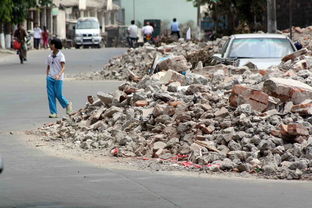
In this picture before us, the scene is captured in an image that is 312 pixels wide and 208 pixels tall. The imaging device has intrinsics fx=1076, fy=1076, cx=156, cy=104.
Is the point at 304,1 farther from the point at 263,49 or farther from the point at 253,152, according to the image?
the point at 253,152

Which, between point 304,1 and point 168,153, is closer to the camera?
point 168,153

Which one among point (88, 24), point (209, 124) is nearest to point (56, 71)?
point (209, 124)

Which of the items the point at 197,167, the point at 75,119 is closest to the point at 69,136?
the point at 75,119

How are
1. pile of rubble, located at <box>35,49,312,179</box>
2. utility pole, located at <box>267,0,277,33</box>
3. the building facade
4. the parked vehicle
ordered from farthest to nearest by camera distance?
the building facade < the parked vehicle < utility pole, located at <box>267,0,277,33</box> < pile of rubble, located at <box>35,49,312,179</box>

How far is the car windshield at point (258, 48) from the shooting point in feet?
77.9

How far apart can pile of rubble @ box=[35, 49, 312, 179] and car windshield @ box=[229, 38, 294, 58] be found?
539 centimetres

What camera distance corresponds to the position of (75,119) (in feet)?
58.2

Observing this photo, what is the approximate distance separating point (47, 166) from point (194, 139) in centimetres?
210

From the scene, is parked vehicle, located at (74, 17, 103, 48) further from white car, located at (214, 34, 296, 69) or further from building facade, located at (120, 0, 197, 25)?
white car, located at (214, 34, 296, 69)

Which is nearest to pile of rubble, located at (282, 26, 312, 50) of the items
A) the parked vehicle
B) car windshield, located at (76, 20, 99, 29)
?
the parked vehicle

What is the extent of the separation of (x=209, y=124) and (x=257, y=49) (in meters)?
9.62

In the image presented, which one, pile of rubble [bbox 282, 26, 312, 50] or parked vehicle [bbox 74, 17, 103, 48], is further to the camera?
parked vehicle [bbox 74, 17, 103, 48]

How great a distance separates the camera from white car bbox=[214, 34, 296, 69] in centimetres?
2355

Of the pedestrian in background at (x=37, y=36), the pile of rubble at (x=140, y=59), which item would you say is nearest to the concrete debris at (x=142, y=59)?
the pile of rubble at (x=140, y=59)
